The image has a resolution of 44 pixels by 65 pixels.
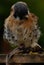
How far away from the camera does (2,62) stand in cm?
512

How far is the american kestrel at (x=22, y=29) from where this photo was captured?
569cm

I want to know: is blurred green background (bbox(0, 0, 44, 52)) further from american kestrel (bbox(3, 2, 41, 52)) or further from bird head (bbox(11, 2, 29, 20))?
bird head (bbox(11, 2, 29, 20))

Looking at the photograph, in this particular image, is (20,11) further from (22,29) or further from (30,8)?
(30,8)

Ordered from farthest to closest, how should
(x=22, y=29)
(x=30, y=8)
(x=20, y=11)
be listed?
(x=30, y=8), (x=22, y=29), (x=20, y=11)

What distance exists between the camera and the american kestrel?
5693 mm

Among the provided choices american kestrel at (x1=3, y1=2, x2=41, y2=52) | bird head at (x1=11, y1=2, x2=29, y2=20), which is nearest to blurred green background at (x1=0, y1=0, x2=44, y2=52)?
american kestrel at (x1=3, y1=2, x2=41, y2=52)

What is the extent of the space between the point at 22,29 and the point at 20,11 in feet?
1.22

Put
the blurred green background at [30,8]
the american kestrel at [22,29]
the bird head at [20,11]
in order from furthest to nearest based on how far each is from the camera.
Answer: the blurred green background at [30,8]
the american kestrel at [22,29]
the bird head at [20,11]

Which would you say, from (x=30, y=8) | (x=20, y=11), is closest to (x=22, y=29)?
(x=20, y=11)

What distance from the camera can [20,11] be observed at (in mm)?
5547

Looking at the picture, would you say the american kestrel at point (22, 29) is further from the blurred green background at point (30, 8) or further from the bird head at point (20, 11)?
the blurred green background at point (30, 8)

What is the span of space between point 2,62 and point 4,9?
386 cm

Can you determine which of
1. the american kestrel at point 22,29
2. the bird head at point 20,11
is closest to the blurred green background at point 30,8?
the american kestrel at point 22,29

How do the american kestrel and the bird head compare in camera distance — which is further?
the american kestrel
